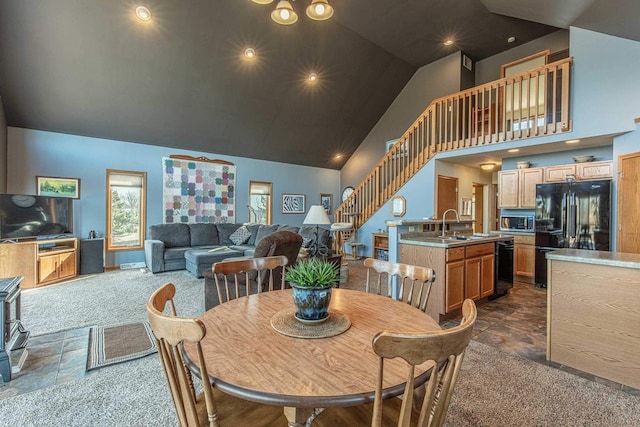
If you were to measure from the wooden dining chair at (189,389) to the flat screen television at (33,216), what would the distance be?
4988mm

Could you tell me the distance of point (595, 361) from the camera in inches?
86.9

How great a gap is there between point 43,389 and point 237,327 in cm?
182

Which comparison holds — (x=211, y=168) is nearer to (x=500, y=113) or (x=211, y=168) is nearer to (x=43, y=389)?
(x=43, y=389)

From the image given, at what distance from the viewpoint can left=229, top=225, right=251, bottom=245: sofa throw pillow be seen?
6473 millimetres

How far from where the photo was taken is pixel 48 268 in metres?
4.61

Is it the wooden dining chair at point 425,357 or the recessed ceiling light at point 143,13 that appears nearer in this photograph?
the wooden dining chair at point 425,357

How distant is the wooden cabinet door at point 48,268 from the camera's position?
4.50 metres

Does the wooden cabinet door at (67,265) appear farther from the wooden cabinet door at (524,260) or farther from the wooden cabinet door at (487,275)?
the wooden cabinet door at (524,260)

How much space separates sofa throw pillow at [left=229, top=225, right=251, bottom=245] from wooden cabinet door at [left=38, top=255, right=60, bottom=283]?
292 centimetres

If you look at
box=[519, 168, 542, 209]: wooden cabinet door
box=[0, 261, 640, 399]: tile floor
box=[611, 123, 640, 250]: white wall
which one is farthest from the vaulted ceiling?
box=[0, 261, 640, 399]: tile floor

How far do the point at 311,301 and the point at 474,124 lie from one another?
6.09 m

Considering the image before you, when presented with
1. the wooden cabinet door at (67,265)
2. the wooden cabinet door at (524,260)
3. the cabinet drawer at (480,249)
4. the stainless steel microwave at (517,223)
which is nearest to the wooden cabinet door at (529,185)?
the stainless steel microwave at (517,223)

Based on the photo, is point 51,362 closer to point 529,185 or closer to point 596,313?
point 596,313

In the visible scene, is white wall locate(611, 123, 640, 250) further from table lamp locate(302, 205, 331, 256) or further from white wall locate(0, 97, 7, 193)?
white wall locate(0, 97, 7, 193)
